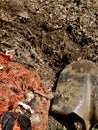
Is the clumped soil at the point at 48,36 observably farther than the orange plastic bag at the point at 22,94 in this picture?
Yes

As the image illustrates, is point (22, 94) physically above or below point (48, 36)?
below

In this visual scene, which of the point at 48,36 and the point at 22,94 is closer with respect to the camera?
the point at 22,94

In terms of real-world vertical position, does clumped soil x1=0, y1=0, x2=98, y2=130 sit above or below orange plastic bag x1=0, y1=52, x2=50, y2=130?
above

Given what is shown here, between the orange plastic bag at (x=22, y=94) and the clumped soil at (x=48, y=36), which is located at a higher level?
the clumped soil at (x=48, y=36)

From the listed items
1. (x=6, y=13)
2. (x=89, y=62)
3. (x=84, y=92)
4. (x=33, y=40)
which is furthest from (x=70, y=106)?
(x=6, y=13)
